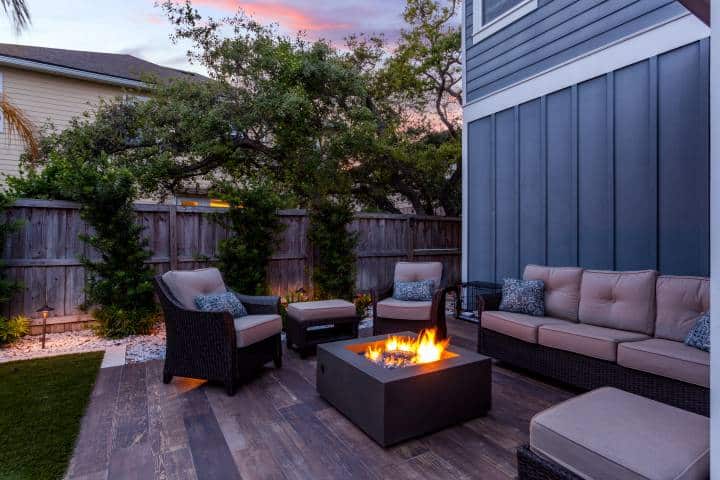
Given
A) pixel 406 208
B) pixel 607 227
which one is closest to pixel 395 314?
pixel 607 227

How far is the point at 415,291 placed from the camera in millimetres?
4816

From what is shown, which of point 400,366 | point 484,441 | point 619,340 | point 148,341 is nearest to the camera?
point 484,441

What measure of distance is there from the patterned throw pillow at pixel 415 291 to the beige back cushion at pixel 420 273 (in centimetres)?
17

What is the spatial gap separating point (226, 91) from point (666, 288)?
268 inches

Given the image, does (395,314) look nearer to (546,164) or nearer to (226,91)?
(546,164)

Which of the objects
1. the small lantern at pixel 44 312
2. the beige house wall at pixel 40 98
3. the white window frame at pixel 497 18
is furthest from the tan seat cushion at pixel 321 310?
the beige house wall at pixel 40 98

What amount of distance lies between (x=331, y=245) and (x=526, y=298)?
3.15 metres

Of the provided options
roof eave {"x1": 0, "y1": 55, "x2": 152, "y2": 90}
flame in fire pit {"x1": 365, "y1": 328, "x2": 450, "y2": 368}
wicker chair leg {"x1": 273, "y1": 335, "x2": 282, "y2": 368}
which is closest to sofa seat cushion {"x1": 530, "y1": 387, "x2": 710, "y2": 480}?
flame in fire pit {"x1": 365, "y1": 328, "x2": 450, "y2": 368}

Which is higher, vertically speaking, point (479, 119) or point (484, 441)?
point (479, 119)

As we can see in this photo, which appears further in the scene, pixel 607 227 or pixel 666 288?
pixel 607 227

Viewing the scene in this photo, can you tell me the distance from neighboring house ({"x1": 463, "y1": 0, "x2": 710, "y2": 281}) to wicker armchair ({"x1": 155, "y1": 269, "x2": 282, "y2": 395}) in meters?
3.62

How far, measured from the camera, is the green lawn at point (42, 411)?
2.18m

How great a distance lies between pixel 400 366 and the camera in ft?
8.68

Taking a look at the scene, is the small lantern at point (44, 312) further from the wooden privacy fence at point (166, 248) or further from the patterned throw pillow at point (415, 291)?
the patterned throw pillow at point (415, 291)
